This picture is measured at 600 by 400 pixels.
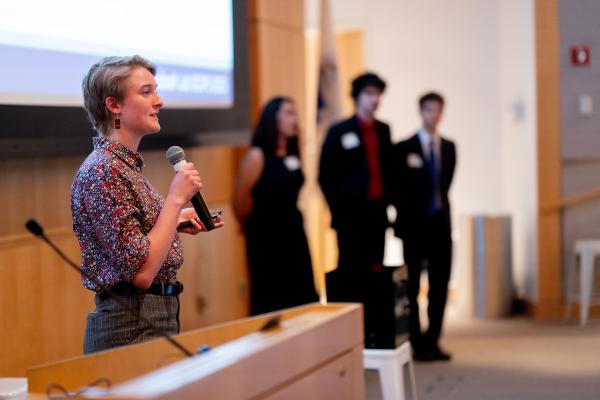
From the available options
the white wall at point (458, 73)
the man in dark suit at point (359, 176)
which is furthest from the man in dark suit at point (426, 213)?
the white wall at point (458, 73)

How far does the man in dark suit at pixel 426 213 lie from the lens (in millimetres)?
6191

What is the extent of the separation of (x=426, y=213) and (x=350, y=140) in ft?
2.26

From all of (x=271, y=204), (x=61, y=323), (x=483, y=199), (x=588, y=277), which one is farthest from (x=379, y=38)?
(x=61, y=323)

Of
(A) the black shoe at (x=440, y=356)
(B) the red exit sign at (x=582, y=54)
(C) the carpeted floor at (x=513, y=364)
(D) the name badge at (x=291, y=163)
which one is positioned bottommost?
(C) the carpeted floor at (x=513, y=364)

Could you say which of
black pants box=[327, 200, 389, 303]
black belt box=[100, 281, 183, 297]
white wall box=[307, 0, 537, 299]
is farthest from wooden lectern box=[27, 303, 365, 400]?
white wall box=[307, 0, 537, 299]

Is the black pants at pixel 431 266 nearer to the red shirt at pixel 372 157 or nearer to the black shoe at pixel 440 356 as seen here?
the black shoe at pixel 440 356

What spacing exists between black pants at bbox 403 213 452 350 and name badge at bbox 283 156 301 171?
994 mm

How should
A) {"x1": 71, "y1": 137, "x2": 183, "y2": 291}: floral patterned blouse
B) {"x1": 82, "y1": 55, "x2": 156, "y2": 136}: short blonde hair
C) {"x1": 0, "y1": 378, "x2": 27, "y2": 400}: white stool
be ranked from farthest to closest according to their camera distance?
{"x1": 0, "y1": 378, "x2": 27, "y2": 400}: white stool
{"x1": 82, "y1": 55, "x2": 156, "y2": 136}: short blonde hair
{"x1": 71, "y1": 137, "x2": 183, "y2": 291}: floral patterned blouse

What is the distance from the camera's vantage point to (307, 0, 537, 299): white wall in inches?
349

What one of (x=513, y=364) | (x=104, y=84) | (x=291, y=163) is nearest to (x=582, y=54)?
(x=513, y=364)

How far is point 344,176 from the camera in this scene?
6090 millimetres

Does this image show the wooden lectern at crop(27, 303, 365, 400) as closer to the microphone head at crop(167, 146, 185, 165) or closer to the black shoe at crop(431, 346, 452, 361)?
the microphone head at crop(167, 146, 185, 165)

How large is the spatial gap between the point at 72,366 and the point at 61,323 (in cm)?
266

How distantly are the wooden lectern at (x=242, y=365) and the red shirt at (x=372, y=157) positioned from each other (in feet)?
11.3
